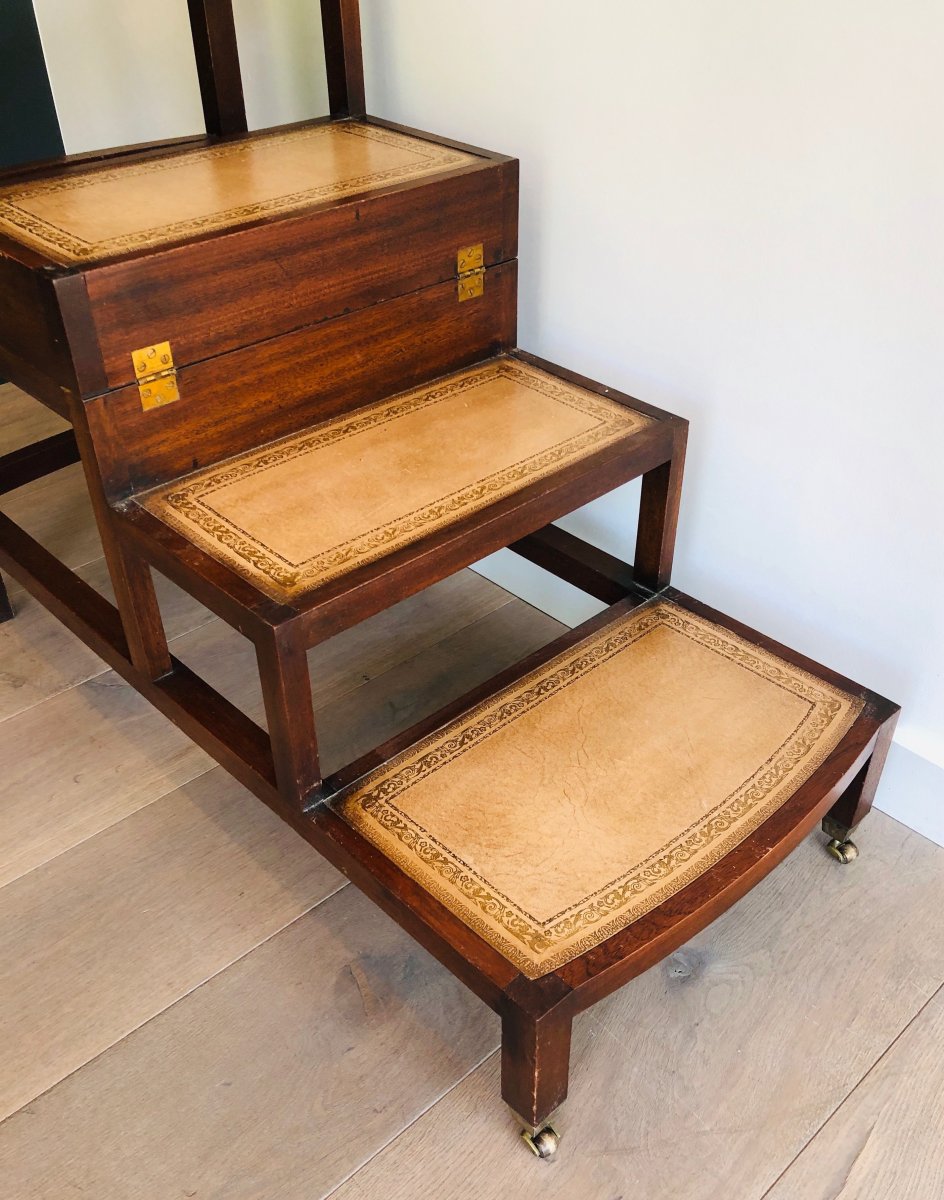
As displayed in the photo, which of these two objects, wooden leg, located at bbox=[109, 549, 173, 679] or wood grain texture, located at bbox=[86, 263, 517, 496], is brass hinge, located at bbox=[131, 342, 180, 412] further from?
wooden leg, located at bbox=[109, 549, 173, 679]

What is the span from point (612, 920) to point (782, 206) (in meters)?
0.61

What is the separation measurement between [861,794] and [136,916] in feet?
2.21

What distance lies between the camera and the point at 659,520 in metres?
1.04

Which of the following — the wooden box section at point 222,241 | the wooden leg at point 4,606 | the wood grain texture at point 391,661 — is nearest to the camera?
the wooden box section at point 222,241

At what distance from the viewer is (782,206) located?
0.93 m

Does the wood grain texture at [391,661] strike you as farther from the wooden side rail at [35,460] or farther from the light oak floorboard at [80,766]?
the wooden side rail at [35,460]

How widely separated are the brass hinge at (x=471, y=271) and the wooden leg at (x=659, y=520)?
9.8 inches

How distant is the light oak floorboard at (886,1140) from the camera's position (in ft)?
2.64

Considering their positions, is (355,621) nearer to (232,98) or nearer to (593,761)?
(593,761)

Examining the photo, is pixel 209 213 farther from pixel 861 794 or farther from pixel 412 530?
pixel 861 794

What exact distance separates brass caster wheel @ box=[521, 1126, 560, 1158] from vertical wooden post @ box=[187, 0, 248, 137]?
997mm

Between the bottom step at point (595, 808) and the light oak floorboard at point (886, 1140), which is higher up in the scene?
the bottom step at point (595, 808)

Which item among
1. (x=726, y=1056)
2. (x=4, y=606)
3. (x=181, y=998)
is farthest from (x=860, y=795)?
(x=4, y=606)

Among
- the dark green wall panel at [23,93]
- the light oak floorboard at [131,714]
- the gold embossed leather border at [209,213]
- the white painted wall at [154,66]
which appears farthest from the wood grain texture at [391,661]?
the dark green wall panel at [23,93]
